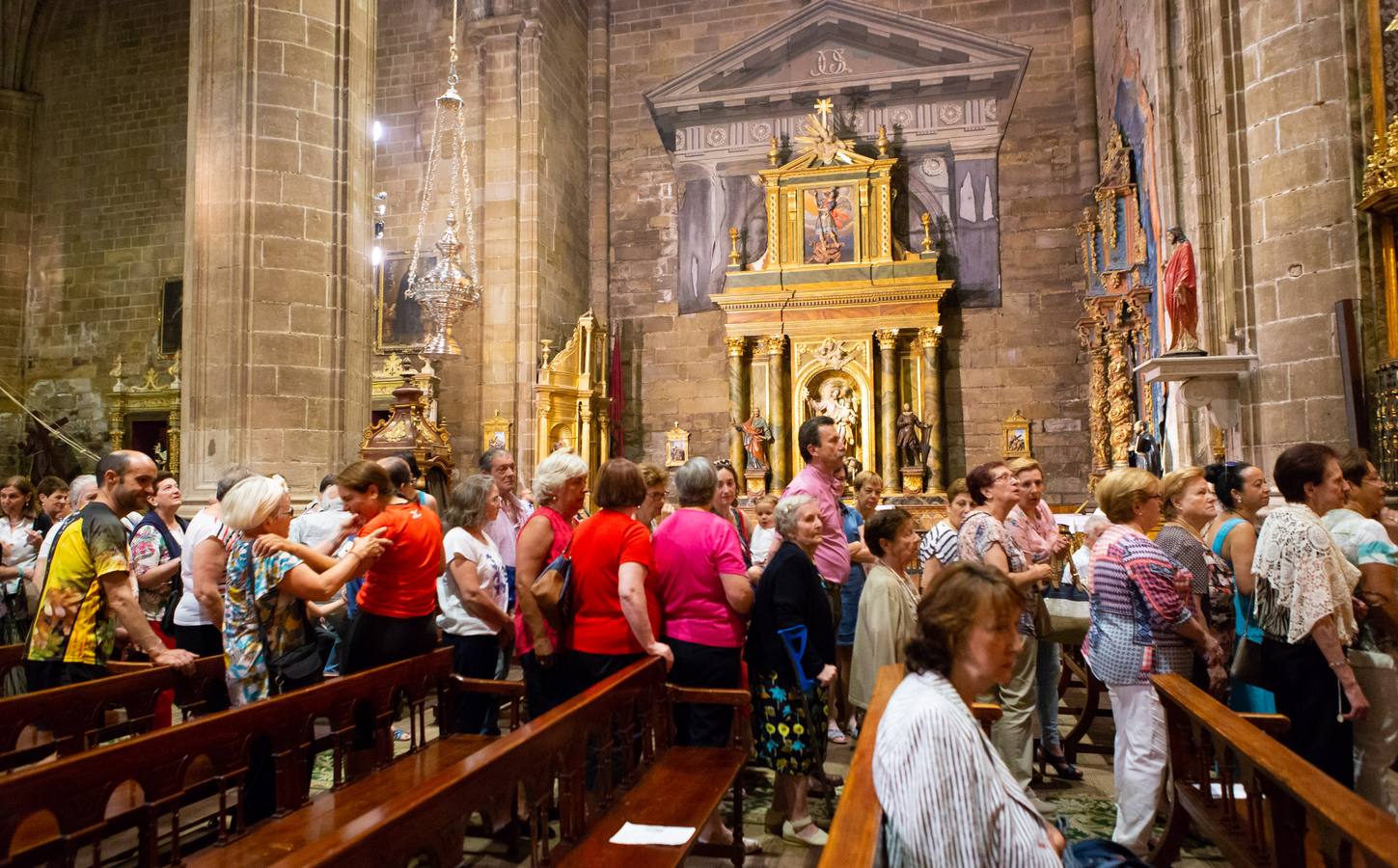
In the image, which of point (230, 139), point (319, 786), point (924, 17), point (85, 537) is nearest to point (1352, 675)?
point (319, 786)

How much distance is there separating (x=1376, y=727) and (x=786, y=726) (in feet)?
7.18

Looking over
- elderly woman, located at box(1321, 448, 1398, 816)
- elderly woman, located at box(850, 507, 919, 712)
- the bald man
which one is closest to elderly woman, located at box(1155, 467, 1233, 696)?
elderly woman, located at box(1321, 448, 1398, 816)

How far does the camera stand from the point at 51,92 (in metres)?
15.5

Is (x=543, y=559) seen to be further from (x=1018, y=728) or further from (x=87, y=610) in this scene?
(x=1018, y=728)

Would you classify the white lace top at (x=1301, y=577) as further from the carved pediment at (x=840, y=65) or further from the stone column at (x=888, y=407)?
the carved pediment at (x=840, y=65)

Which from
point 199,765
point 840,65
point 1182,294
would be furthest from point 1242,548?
point 840,65

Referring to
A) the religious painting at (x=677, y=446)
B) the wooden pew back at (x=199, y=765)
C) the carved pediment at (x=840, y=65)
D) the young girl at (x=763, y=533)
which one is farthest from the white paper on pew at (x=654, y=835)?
the carved pediment at (x=840, y=65)

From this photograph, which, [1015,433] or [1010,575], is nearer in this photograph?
[1010,575]

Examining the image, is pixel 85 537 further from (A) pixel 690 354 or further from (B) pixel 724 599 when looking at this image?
(A) pixel 690 354

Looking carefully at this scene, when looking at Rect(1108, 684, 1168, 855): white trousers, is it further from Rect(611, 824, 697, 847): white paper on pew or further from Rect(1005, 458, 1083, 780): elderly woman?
Rect(611, 824, 697, 847): white paper on pew

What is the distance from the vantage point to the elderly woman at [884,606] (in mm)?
4027

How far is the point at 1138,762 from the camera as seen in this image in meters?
3.23

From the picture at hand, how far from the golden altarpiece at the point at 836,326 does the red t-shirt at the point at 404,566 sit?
31.4ft

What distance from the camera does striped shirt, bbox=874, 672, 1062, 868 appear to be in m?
1.79
